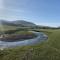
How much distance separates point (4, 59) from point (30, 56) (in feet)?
6.23

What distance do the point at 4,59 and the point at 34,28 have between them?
13.7 meters

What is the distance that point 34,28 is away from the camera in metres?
22.2

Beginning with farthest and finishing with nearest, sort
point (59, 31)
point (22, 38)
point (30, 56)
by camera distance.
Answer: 1. point (59, 31)
2. point (22, 38)
3. point (30, 56)

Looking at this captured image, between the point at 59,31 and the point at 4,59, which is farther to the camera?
the point at 59,31

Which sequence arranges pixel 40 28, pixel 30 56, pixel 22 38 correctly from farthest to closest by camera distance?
pixel 40 28
pixel 22 38
pixel 30 56

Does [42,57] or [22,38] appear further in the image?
[22,38]

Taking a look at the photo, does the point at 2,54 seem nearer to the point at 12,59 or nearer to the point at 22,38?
the point at 12,59

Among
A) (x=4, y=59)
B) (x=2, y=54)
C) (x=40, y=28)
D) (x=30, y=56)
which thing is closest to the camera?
(x=30, y=56)

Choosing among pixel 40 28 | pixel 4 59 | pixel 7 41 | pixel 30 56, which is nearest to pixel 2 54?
pixel 4 59

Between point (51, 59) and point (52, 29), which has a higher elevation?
point (52, 29)

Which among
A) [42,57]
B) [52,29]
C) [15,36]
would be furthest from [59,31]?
[42,57]

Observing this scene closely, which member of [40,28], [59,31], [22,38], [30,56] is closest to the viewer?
[30,56]

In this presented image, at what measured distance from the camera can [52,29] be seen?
2136 cm

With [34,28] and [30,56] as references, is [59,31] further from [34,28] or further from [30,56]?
[30,56]
